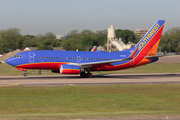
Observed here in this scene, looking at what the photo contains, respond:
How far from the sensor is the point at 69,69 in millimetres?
40562

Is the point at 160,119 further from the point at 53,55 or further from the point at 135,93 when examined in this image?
the point at 53,55

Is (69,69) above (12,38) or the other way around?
the other way around

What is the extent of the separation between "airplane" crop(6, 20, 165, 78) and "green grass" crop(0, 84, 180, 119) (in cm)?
1315

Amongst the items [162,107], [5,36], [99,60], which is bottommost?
[162,107]

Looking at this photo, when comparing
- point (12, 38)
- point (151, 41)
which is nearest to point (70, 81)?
point (151, 41)

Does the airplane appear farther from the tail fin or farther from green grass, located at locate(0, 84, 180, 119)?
green grass, located at locate(0, 84, 180, 119)

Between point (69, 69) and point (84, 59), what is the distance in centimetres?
375

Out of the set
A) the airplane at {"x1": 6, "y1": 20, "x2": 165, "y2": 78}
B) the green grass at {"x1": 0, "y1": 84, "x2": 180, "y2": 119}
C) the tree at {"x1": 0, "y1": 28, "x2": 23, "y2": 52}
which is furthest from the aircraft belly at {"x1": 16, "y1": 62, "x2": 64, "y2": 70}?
the tree at {"x1": 0, "y1": 28, "x2": 23, "y2": 52}

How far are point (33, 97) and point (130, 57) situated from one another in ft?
72.7

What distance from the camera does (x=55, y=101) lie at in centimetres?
2208

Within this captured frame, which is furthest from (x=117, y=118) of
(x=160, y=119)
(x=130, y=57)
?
(x=130, y=57)

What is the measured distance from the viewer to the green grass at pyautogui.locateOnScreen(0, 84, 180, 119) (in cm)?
1680

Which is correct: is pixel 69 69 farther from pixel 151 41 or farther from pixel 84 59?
pixel 151 41

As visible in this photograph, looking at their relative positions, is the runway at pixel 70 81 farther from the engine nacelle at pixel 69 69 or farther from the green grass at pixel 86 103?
the green grass at pixel 86 103
